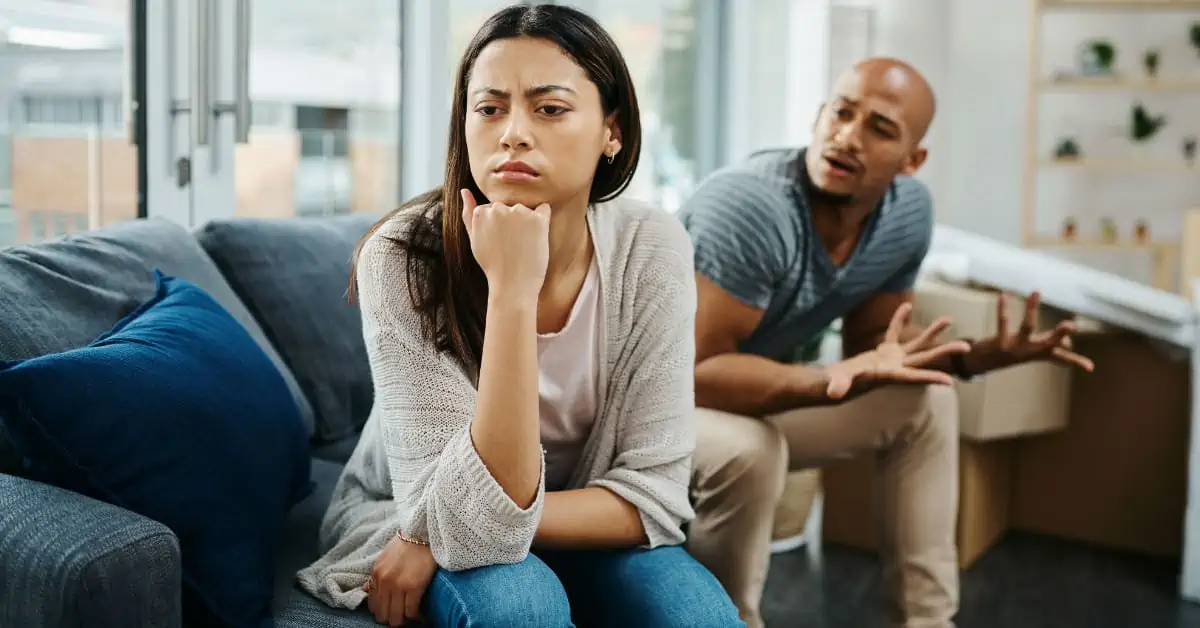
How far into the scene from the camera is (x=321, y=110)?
8.84ft

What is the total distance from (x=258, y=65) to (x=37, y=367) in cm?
145

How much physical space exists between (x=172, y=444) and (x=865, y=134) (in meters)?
1.20

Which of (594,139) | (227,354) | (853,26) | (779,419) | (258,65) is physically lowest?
(779,419)

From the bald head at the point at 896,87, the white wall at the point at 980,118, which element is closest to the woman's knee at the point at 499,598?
the bald head at the point at 896,87

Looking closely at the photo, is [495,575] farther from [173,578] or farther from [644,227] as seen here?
[644,227]

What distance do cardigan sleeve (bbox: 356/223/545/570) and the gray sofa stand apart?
0.14 m

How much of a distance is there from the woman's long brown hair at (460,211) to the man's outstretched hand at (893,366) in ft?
1.81

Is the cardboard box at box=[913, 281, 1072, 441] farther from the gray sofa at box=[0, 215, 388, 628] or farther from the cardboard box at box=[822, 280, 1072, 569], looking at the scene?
the gray sofa at box=[0, 215, 388, 628]

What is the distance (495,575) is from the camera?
Answer: 121 cm

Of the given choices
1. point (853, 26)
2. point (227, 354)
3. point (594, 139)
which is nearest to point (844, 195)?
point (594, 139)

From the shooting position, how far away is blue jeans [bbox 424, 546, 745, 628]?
1.17 meters

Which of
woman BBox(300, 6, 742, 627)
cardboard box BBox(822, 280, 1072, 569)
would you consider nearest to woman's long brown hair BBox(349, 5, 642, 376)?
woman BBox(300, 6, 742, 627)

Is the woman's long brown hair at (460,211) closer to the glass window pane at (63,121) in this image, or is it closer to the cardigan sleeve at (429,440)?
the cardigan sleeve at (429,440)

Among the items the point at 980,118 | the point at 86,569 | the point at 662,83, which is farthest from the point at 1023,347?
the point at 980,118
